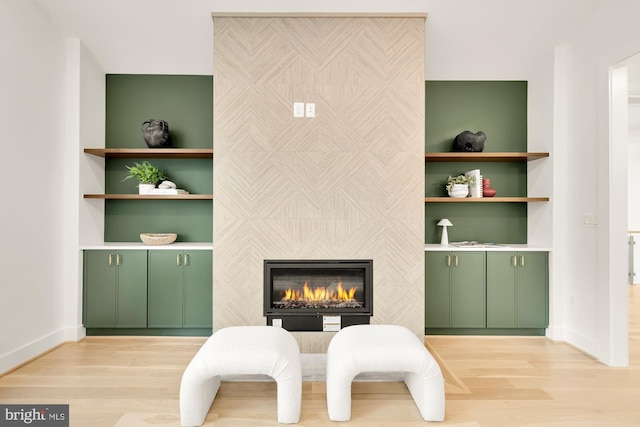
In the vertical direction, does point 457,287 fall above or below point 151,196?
below

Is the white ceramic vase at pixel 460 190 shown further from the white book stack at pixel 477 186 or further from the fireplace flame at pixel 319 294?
the fireplace flame at pixel 319 294

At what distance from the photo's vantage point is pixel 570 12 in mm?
3256

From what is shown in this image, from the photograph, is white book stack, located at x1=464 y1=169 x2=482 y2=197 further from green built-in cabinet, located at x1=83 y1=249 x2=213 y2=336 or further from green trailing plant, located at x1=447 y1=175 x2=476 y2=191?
green built-in cabinet, located at x1=83 y1=249 x2=213 y2=336

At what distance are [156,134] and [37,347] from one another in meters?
2.11

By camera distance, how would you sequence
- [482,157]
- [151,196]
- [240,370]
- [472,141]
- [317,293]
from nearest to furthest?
[240,370] → [317,293] → [151,196] → [472,141] → [482,157]

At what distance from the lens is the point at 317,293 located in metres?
3.28

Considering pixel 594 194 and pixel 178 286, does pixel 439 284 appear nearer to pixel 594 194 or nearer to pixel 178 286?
pixel 594 194

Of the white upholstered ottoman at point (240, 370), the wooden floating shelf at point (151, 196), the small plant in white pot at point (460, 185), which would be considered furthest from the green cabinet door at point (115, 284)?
the small plant in white pot at point (460, 185)

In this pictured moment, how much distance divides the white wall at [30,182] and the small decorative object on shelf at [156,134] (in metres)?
0.74

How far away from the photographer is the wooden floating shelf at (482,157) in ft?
12.0

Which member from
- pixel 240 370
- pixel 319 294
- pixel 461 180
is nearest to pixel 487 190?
pixel 461 180

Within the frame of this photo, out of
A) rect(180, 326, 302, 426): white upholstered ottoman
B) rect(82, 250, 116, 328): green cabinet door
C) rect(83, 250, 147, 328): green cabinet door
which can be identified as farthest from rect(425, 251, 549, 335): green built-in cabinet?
rect(82, 250, 116, 328): green cabinet door

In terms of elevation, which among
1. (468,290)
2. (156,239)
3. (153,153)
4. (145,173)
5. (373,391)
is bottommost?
(373,391)

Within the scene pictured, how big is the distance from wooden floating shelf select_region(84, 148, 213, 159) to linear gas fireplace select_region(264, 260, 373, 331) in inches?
52.0
